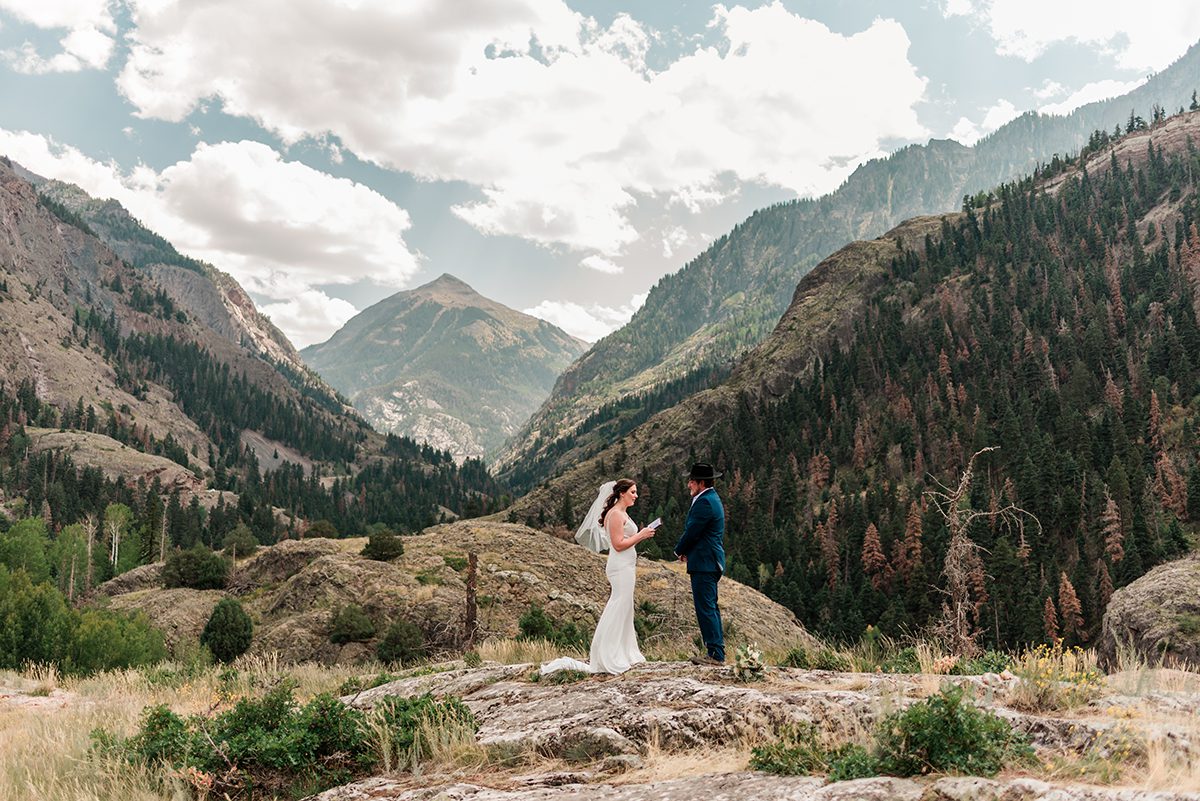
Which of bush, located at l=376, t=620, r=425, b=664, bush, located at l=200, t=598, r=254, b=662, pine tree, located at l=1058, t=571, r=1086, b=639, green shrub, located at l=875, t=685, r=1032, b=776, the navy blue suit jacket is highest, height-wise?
the navy blue suit jacket

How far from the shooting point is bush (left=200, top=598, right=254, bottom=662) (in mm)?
35031

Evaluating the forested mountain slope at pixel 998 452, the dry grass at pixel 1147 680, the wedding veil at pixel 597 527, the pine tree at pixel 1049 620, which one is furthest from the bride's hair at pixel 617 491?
the pine tree at pixel 1049 620

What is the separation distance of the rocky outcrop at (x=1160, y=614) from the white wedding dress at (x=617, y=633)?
5634 centimetres

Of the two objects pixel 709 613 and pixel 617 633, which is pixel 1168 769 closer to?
pixel 709 613

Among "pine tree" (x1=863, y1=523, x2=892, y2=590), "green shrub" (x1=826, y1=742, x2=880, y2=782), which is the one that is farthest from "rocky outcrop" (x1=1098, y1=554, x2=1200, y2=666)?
"green shrub" (x1=826, y1=742, x2=880, y2=782)

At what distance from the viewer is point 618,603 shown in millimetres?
13508

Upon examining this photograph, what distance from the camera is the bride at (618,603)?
13.3 meters

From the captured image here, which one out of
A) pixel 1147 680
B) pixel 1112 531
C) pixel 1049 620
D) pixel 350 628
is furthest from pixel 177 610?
pixel 1112 531

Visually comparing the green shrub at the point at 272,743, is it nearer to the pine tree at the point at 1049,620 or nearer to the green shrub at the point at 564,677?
the green shrub at the point at 564,677

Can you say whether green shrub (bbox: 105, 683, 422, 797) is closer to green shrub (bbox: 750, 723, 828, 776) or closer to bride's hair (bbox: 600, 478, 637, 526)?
bride's hair (bbox: 600, 478, 637, 526)

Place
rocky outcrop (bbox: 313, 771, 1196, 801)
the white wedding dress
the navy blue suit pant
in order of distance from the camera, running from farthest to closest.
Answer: the white wedding dress → the navy blue suit pant → rocky outcrop (bbox: 313, 771, 1196, 801)

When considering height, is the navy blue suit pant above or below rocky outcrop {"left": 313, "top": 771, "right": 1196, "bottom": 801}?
above

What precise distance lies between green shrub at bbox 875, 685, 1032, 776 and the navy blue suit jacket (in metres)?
5.72

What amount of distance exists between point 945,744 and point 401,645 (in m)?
29.7
